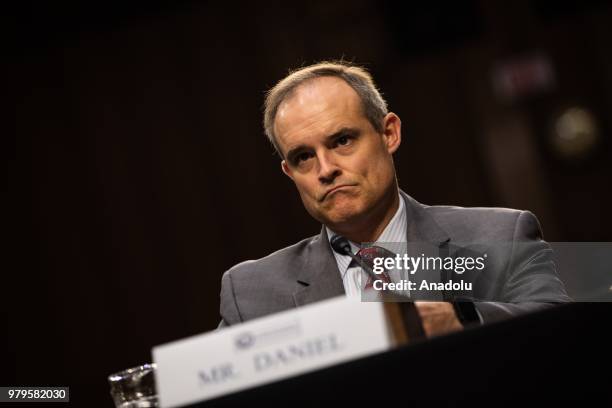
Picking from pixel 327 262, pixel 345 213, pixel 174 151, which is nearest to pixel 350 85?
pixel 345 213

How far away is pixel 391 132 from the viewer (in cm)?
223

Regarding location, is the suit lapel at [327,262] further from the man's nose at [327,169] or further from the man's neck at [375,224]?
the man's nose at [327,169]

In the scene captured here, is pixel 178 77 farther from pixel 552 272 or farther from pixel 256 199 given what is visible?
pixel 552 272

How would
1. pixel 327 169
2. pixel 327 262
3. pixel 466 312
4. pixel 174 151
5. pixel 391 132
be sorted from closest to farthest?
pixel 466 312
pixel 327 169
pixel 327 262
pixel 391 132
pixel 174 151

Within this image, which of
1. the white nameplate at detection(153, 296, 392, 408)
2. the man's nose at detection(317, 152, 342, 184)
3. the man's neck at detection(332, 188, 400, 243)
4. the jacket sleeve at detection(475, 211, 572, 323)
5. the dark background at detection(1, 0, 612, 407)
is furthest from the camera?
the dark background at detection(1, 0, 612, 407)

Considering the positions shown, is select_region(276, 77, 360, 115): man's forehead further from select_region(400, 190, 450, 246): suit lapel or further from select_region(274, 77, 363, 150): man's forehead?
select_region(400, 190, 450, 246): suit lapel

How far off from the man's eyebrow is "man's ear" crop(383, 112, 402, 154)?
162 mm

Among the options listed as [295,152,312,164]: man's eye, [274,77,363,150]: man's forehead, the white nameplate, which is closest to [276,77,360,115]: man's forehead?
[274,77,363,150]: man's forehead

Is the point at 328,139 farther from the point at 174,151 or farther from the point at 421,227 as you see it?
the point at 174,151

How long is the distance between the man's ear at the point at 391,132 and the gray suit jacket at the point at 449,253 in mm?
159

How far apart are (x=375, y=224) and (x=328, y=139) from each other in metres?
0.28

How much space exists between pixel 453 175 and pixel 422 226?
307cm

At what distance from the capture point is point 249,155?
4.95 meters

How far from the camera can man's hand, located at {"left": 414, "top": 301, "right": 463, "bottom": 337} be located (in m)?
1.25
